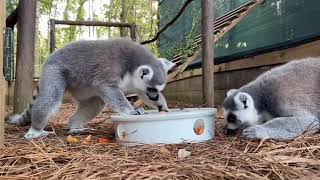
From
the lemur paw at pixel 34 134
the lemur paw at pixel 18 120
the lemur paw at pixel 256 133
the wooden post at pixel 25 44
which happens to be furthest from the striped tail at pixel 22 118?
the lemur paw at pixel 256 133

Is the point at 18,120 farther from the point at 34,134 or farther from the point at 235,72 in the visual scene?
the point at 235,72

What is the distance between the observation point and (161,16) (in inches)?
456

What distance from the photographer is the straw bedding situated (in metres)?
2.21

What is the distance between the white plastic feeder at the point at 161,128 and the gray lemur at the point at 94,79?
1.97 ft

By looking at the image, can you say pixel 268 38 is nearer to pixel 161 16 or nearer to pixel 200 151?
pixel 200 151

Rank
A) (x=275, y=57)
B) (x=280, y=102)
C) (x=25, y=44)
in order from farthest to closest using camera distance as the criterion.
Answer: (x=275, y=57)
(x=25, y=44)
(x=280, y=102)

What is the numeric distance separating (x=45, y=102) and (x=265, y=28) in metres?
4.13

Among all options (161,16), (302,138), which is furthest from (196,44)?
(161,16)

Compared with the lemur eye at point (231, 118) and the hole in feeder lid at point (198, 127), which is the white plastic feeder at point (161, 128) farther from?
the lemur eye at point (231, 118)

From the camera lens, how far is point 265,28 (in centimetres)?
680

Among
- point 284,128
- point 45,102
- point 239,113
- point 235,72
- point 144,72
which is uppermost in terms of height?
point 235,72

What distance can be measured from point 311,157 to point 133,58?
2.35 meters

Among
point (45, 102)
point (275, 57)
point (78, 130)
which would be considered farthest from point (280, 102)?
point (275, 57)

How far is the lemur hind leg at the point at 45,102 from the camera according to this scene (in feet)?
13.1
